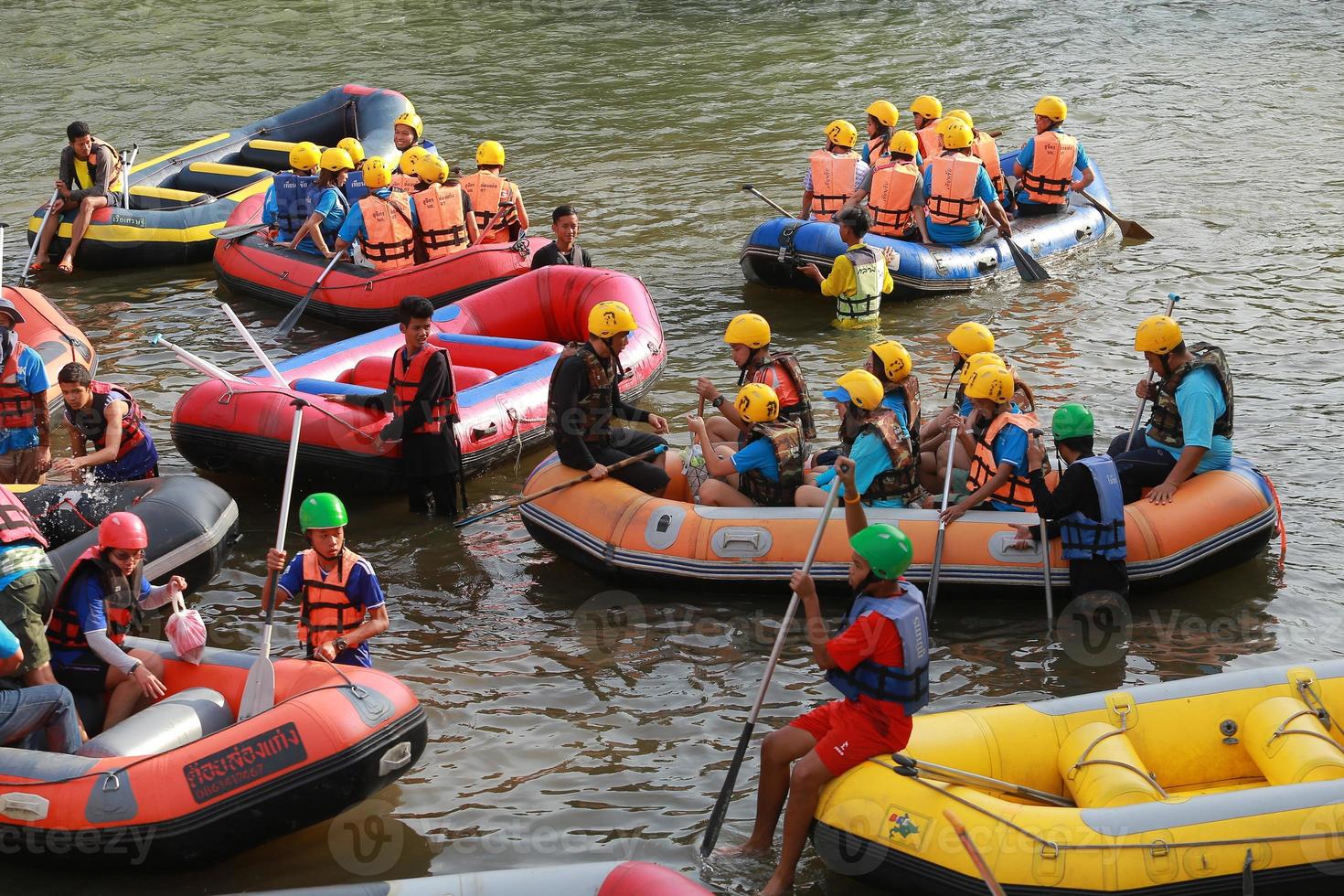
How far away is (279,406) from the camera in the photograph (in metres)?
8.57

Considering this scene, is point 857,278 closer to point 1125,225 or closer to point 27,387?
point 1125,225

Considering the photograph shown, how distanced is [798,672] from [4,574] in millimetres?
3472

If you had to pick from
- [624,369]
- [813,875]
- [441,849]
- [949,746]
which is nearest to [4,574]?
[441,849]

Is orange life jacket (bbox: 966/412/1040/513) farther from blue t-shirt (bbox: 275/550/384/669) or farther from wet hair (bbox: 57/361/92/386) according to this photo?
wet hair (bbox: 57/361/92/386)

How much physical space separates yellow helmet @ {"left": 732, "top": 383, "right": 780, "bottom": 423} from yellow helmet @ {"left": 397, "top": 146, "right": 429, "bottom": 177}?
5049 mm

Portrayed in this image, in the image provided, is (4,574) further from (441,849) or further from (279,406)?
(279,406)

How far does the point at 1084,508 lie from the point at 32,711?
15.0 ft

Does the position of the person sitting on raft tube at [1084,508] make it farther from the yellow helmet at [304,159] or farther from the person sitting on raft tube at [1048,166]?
the yellow helmet at [304,159]

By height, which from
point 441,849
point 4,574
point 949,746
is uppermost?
point 4,574

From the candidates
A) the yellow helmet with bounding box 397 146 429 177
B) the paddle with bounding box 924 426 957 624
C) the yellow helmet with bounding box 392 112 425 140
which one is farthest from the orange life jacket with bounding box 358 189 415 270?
the paddle with bounding box 924 426 957 624

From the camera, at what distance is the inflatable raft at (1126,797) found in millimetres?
4801

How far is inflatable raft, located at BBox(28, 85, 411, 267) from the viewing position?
13.1 meters

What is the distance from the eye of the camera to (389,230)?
36.6ft

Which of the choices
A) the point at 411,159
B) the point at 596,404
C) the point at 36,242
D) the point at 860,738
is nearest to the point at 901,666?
the point at 860,738
